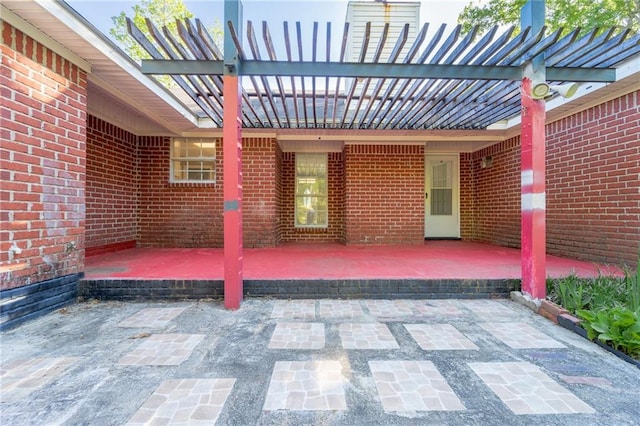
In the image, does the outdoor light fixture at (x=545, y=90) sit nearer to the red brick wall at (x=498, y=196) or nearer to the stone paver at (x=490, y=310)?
the stone paver at (x=490, y=310)

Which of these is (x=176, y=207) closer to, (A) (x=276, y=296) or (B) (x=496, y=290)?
(A) (x=276, y=296)

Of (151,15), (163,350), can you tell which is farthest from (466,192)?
(151,15)

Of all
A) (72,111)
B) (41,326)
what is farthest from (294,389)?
(72,111)

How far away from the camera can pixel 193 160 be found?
20.1 ft

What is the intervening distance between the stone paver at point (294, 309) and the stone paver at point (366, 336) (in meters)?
0.46

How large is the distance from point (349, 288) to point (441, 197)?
213 inches

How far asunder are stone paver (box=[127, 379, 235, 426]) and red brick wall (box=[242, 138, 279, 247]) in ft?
14.6

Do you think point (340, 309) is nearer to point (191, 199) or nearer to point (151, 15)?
point (191, 199)

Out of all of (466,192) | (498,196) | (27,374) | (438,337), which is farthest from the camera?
(466,192)

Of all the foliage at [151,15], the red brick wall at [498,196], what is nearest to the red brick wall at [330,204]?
the red brick wall at [498,196]

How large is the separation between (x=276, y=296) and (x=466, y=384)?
2.18m

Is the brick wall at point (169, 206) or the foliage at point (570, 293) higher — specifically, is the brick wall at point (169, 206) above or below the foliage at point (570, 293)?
above

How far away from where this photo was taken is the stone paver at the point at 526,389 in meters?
1.48

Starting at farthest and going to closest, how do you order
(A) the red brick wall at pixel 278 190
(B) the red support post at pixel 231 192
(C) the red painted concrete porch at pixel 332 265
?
1. (A) the red brick wall at pixel 278 190
2. (C) the red painted concrete porch at pixel 332 265
3. (B) the red support post at pixel 231 192
